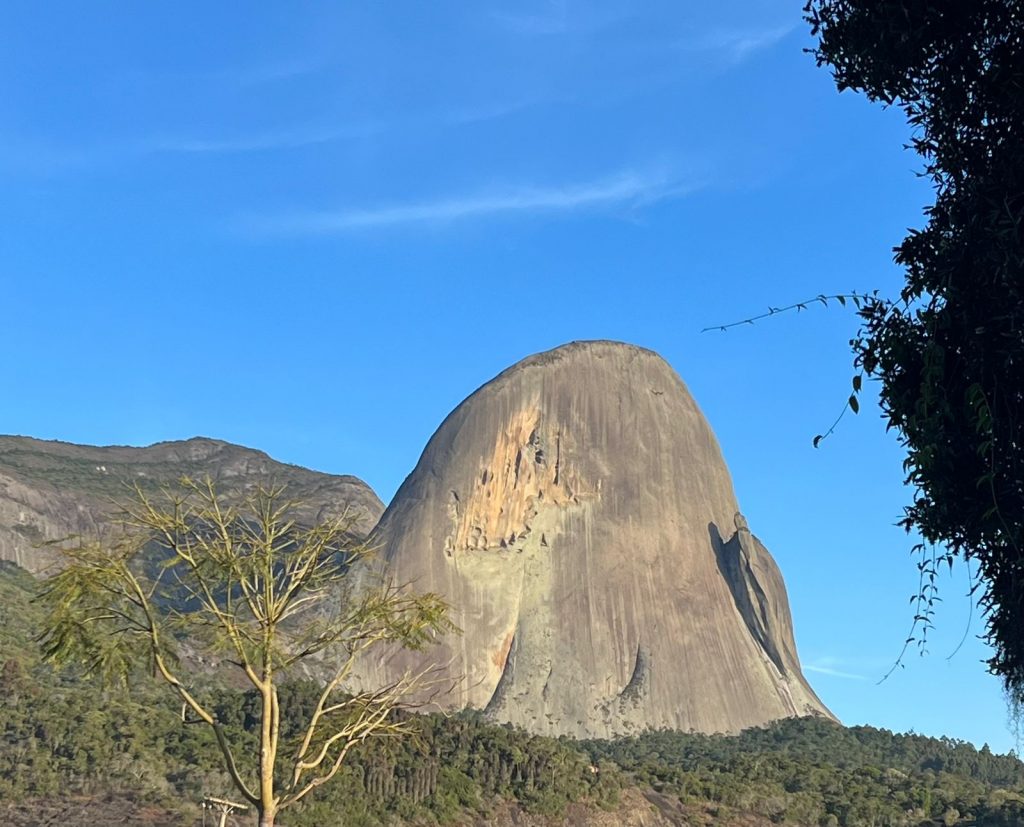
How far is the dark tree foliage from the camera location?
34.6 feet

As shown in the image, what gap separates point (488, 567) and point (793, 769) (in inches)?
2310

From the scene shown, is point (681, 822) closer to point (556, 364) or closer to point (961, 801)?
point (961, 801)

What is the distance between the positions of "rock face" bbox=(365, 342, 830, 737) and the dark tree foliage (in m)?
108

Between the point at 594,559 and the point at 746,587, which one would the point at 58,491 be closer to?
the point at 594,559

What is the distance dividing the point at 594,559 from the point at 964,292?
12103 cm

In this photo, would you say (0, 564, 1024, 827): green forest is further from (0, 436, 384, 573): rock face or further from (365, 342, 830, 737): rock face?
(0, 436, 384, 573): rock face

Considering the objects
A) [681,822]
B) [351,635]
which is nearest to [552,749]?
[681,822]

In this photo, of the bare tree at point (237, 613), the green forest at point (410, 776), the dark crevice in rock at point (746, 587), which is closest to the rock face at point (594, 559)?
the dark crevice in rock at point (746, 587)

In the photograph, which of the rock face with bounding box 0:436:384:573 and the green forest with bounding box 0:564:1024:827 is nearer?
the green forest with bounding box 0:564:1024:827

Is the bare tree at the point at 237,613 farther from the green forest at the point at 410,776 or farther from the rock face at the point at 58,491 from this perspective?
the rock face at the point at 58,491

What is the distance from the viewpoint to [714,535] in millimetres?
136750

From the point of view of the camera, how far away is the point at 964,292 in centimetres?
1084

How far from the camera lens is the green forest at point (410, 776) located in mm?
49375

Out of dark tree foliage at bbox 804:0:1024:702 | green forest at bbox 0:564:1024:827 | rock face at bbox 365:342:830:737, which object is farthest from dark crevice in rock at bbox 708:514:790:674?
dark tree foliage at bbox 804:0:1024:702
